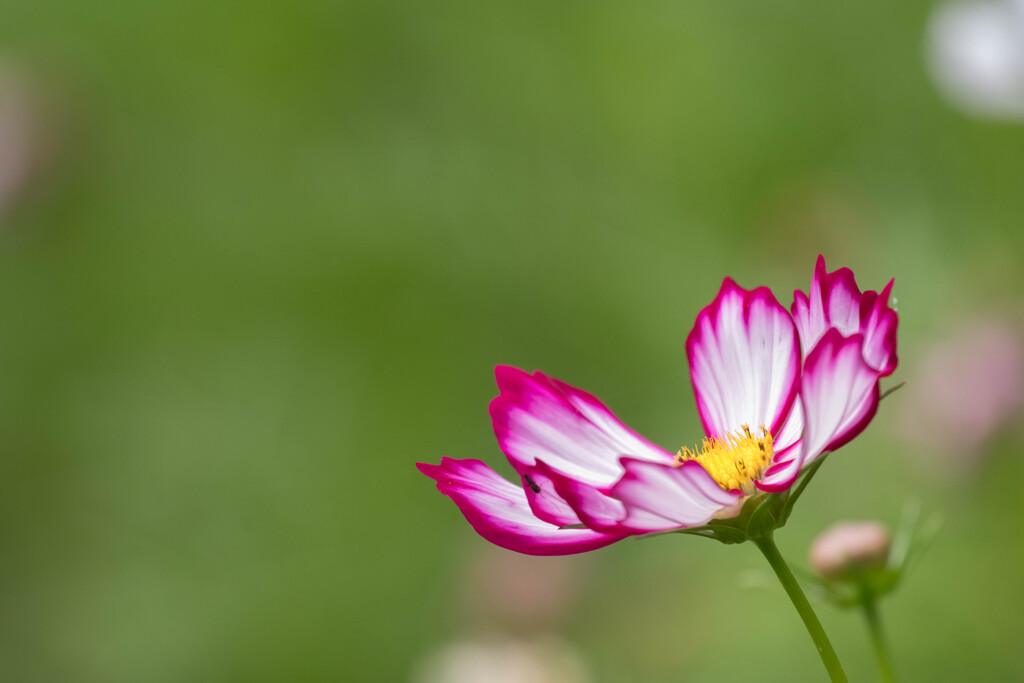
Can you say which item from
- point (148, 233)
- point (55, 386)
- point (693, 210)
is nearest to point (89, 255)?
point (148, 233)

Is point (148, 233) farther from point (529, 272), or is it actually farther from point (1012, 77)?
point (1012, 77)

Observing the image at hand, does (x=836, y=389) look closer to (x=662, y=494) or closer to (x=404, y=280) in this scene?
(x=662, y=494)

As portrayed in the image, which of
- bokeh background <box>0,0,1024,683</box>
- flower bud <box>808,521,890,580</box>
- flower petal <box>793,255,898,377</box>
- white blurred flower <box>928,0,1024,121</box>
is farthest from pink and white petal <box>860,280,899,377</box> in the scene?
bokeh background <box>0,0,1024,683</box>

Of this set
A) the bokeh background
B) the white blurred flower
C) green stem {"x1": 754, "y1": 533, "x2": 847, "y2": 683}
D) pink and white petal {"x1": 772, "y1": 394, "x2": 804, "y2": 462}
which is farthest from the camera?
the bokeh background

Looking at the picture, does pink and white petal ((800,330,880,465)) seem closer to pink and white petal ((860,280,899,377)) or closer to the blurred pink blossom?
pink and white petal ((860,280,899,377))

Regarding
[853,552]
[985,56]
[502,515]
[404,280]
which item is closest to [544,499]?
[502,515]
